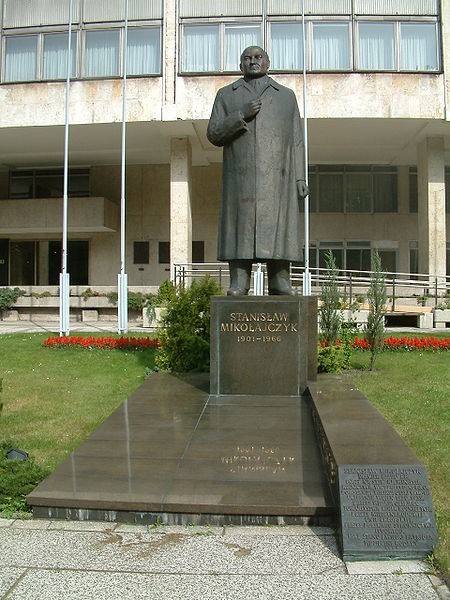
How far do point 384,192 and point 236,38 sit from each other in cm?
1027

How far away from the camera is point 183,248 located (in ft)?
67.7

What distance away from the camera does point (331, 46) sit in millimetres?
19219

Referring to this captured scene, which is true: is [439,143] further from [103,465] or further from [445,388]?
[103,465]

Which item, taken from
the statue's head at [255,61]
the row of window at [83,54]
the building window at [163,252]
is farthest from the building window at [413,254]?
the statue's head at [255,61]

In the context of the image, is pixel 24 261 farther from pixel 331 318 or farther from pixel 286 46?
pixel 331 318

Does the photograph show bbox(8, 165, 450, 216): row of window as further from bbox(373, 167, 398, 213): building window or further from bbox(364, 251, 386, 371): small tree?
bbox(364, 251, 386, 371): small tree

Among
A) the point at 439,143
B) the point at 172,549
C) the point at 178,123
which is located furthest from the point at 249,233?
the point at 439,143

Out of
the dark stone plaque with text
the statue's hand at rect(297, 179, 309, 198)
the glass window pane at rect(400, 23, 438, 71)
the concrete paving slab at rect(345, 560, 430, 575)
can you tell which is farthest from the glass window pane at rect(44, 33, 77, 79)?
the concrete paving slab at rect(345, 560, 430, 575)

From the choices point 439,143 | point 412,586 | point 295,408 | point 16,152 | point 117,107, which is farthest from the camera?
point 16,152

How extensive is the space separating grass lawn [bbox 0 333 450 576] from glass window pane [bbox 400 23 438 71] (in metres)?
11.2

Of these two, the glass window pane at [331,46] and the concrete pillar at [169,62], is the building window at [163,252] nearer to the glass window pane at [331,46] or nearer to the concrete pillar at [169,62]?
the concrete pillar at [169,62]

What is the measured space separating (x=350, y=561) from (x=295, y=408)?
111 inches

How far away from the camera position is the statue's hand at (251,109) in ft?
21.2

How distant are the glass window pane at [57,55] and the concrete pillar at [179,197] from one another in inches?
166
